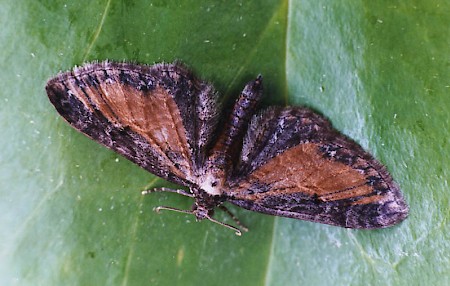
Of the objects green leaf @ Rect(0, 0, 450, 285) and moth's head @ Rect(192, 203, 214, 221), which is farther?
moth's head @ Rect(192, 203, 214, 221)

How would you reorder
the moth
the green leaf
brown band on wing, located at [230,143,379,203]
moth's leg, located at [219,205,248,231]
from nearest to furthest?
the green leaf
the moth
brown band on wing, located at [230,143,379,203]
moth's leg, located at [219,205,248,231]

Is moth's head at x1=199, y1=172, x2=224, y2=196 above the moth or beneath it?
beneath

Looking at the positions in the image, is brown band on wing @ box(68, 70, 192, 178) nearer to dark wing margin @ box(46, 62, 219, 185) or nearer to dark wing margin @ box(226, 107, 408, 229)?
dark wing margin @ box(46, 62, 219, 185)

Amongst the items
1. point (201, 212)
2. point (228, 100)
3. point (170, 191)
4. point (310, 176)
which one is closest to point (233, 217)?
point (201, 212)

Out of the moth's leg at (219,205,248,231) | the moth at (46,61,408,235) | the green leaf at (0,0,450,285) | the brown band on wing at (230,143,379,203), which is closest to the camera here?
the green leaf at (0,0,450,285)

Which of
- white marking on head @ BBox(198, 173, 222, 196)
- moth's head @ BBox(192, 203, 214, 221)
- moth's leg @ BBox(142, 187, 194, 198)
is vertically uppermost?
white marking on head @ BBox(198, 173, 222, 196)

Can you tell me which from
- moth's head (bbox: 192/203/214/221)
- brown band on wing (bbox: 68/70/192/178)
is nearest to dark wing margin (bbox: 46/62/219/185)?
brown band on wing (bbox: 68/70/192/178)

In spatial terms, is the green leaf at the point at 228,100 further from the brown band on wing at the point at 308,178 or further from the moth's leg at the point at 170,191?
the brown band on wing at the point at 308,178
